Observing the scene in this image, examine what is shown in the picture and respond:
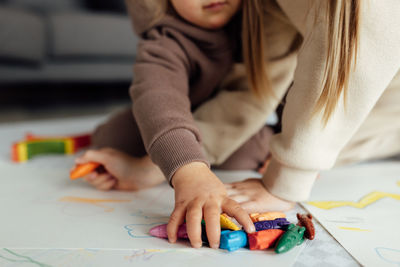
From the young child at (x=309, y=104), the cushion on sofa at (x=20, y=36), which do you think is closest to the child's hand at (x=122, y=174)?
the young child at (x=309, y=104)

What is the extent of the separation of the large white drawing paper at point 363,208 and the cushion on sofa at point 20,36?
45.5 inches

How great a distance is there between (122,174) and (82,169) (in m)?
0.06

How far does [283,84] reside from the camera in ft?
2.43

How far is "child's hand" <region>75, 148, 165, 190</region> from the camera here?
665mm

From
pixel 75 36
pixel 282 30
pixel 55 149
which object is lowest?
pixel 55 149

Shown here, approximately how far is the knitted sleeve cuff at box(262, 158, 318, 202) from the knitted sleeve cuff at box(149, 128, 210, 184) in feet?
0.35

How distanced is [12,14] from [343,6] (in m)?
1.29

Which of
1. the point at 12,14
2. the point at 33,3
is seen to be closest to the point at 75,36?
the point at 12,14

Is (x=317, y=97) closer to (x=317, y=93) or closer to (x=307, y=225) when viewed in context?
(x=317, y=93)

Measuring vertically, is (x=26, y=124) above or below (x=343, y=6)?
below

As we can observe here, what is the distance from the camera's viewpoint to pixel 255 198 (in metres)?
0.57

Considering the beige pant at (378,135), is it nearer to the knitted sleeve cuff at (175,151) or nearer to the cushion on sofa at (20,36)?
the knitted sleeve cuff at (175,151)

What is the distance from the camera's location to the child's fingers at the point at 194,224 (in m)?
0.44

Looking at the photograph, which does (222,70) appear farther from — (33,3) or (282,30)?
(33,3)
